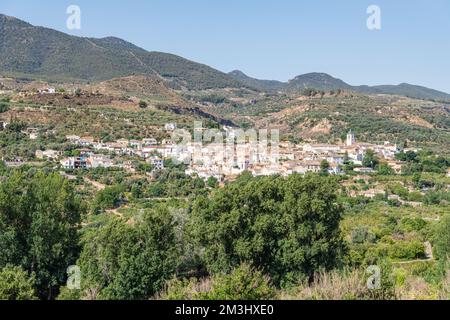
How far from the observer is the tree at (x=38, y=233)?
12.9 m

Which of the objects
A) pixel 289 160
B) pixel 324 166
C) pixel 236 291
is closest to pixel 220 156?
pixel 289 160

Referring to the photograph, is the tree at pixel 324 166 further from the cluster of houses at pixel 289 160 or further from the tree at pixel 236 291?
the tree at pixel 236 291

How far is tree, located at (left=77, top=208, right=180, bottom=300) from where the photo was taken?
37.7ft

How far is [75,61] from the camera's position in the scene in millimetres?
108000

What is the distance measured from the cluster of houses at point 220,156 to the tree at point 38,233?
926 inches

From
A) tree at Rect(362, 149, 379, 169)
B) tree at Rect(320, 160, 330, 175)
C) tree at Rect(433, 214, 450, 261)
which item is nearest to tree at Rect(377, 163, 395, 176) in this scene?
tree at Rect(362, 149, 379, 169)

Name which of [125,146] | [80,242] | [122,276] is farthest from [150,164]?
[122,276]

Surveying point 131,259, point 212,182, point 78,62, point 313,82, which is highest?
point 313,82

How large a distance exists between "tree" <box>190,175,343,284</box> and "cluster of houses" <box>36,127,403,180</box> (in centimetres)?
2350

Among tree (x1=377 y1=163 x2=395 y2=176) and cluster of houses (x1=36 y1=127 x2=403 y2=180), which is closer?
cluster of houses (x1=36 y1=127 x2=403 y2=180)

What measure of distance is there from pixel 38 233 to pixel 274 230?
250 inches

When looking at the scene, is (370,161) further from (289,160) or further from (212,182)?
(212,182)

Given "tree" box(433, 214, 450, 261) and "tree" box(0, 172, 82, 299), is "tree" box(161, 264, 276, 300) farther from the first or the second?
"tree" box(433, 214, 450, 261)

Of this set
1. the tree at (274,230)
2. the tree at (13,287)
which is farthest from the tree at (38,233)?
the tree at (274,230)
